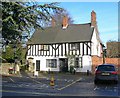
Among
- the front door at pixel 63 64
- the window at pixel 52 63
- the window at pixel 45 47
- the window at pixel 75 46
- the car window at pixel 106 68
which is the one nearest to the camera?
the car window at pixel 106 68

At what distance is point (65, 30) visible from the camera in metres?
50.7

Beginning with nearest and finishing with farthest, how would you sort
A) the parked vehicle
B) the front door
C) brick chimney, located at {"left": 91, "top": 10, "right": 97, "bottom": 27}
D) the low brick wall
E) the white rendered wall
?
the parked vehicle < the low brick wall < the front door < the white rendered wall < brick chimney, located at {"left": 91, "top": 10, "right": 97, "bottom": 27}

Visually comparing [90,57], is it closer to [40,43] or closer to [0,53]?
[40,43]

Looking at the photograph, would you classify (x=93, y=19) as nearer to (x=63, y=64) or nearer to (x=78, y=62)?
(x=78, y=62)

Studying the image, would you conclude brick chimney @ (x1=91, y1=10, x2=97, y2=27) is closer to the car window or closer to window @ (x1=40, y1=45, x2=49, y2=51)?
window @ (x1=40, y1=45, x2=49, y2=51)

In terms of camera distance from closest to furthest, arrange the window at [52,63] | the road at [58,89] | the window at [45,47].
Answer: the road at [58,89], the window at [52,63], the window at [45,47]

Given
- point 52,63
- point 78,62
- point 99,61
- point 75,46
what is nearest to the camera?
point 78,62

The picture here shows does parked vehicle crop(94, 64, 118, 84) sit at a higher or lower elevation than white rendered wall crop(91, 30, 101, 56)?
lower

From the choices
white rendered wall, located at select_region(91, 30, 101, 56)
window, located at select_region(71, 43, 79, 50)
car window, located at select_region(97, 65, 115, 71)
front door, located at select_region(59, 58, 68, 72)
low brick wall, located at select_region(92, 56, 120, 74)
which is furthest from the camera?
white rendered wall, located at select_region(91, 30, 101, 56)

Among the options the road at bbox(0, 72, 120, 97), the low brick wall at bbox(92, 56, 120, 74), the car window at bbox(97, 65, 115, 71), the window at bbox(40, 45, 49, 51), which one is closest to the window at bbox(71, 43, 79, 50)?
the low brick wall at bbox(92, 56, 120, 74)

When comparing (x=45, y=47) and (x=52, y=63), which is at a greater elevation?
(x=45, y=47)

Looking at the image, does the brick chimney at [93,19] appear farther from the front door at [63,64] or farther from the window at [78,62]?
the front door at [63,64]

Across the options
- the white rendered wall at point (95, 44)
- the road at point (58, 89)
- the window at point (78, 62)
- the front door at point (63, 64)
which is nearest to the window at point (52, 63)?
the front door at point (63, 64)

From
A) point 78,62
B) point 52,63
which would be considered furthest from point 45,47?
point 78,62
